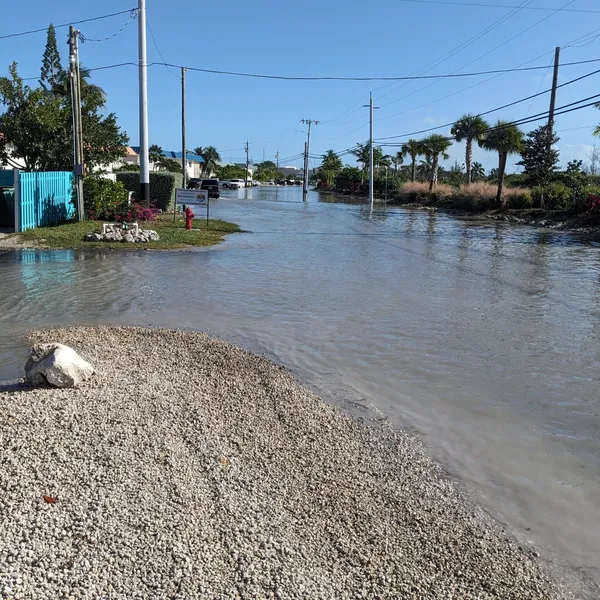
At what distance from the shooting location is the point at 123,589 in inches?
130

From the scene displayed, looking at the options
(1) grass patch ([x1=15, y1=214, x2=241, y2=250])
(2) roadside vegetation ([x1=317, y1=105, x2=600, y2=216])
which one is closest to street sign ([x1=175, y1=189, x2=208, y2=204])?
(1) grass patch ([x1=15, y1=214, x2=241, y2=250])

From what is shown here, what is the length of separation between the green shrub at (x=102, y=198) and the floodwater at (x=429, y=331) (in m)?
6.56

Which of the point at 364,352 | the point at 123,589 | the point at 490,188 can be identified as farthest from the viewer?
the point at 490,188

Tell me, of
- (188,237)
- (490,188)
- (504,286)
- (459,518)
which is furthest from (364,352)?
(490,188)

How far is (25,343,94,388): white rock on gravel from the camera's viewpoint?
604 cm

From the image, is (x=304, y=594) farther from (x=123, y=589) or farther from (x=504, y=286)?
(x=504, y=286)

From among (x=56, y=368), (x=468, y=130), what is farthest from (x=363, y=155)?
(x=56, y=368)

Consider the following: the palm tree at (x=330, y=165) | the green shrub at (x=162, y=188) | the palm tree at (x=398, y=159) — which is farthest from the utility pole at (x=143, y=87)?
the palm tree at (x=330, y=165)

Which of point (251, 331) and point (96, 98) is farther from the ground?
point (96, 98)

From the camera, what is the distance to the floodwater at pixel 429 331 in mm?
5414

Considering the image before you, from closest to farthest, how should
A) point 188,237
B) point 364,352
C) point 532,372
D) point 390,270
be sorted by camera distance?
1. point 532,372
2. point 364,352
3. point 390,270
4. point 188,237

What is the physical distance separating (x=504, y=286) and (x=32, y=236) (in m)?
13.9

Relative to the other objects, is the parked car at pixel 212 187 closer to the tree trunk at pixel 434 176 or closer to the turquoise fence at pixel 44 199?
the tree trunk at pixel 434 176

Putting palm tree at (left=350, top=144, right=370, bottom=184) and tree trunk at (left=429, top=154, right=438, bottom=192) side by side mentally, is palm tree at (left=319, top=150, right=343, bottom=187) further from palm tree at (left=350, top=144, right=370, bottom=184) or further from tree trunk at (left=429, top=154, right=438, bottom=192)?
tree trunk at (left=429, top=154, right=438, bottom=192)
